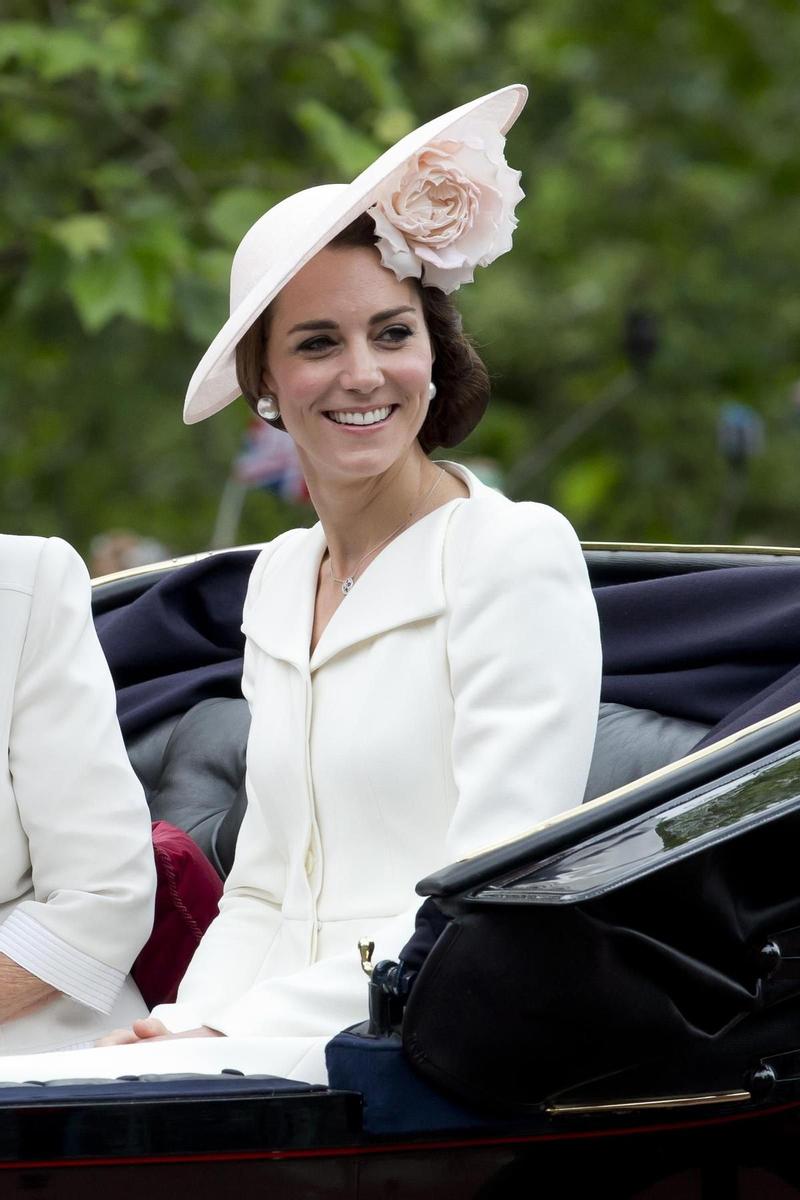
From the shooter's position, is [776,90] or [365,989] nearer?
[365,989]

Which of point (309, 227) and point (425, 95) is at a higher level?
point (425, 95)

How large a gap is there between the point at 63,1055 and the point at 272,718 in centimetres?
54

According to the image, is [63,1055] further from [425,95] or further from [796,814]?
[425,95]

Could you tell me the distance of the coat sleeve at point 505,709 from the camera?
217 cm

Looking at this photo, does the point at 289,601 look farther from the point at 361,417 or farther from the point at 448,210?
the point at 448,210

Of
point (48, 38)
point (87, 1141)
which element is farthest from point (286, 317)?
point (48, 38)

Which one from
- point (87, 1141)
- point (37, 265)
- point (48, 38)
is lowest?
point (87, 1141)

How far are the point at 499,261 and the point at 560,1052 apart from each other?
31.8 ft

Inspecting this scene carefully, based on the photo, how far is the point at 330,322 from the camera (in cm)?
244

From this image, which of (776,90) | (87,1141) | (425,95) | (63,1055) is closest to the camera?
(87,1141)

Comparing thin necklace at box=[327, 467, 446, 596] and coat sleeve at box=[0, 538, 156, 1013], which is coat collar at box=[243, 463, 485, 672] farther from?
coat sleeve at box=[0, 538, 156, 1013]

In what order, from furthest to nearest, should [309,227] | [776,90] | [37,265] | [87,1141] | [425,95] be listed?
[776,90] < [425,95] < [37,265] < [309,227] < [87,1141]

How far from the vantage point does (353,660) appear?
8.07 feet

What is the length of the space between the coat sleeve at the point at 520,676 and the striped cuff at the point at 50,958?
595 mm
